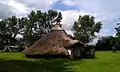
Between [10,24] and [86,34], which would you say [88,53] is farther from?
[10,24]

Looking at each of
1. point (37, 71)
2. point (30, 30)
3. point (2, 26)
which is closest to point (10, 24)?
point (2, 26)

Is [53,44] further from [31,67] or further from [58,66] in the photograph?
[31,67]

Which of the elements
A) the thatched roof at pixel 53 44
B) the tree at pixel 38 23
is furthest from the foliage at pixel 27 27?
the thatched roof at pixel 53 44

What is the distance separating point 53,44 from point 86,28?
6697 cm

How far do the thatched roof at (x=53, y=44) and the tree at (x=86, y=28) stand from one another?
60.9 metres

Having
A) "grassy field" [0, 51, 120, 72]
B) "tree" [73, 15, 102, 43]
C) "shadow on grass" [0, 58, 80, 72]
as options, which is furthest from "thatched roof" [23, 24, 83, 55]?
"tree" [73, 15, 102, 43]

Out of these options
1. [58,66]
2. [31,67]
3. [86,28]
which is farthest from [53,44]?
[86,28]

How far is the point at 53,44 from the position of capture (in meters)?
51.3

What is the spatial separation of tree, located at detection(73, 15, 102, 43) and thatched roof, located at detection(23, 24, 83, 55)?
60910 mm

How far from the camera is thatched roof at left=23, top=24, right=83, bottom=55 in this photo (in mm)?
50200

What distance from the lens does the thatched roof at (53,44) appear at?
50200 mm

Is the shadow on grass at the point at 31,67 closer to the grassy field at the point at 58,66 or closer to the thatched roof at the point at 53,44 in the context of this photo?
the grassy field at the point at 58,66

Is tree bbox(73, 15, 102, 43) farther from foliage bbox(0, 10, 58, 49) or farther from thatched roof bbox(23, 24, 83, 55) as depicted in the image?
thatched roof bbox(23, 24, 83, 55)

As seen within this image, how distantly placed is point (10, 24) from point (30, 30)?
1182 centimetres
